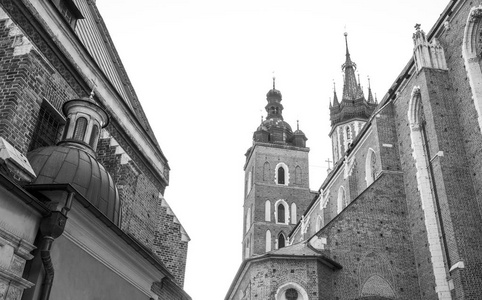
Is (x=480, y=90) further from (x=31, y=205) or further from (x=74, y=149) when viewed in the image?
(x=31, y=205)

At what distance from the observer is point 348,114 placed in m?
41.2

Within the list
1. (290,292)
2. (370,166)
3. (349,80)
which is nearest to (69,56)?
(290,292)

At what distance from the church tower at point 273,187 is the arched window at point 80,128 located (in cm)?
2903

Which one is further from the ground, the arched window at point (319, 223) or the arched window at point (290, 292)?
the arched window at point (319, 223)

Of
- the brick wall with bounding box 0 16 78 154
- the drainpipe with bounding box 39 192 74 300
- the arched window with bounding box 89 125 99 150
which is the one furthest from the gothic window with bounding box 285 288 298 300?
the drainpipe with bounding box 39 192 74 300

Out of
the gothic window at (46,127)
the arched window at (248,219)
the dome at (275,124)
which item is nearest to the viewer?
the gothic window at (46,127)

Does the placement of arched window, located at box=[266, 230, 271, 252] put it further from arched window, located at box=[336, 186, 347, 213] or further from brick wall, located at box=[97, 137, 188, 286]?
brick wall, located at box=[97, 137, 188, 286]

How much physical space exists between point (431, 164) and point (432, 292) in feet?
13.1

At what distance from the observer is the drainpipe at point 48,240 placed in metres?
6.06

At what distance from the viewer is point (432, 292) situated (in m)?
14.9

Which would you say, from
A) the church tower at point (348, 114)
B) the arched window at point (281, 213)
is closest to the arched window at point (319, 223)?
the arched window at point (281, 213)

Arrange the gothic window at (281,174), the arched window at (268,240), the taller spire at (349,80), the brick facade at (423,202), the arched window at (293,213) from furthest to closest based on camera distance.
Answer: the taller spire at (349,80) < the gothic window at (281,174) < the arched window at (293,213) < the arched window at (268,240) < the brick facade at (423,202)

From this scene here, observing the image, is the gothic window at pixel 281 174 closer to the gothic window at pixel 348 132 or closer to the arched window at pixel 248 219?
the arched window at pixel 248 219

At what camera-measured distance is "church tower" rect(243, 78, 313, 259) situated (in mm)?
38625
